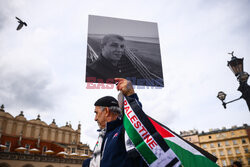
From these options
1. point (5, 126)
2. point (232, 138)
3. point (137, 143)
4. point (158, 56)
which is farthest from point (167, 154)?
point (232, 138)

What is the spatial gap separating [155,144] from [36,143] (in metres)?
35.1

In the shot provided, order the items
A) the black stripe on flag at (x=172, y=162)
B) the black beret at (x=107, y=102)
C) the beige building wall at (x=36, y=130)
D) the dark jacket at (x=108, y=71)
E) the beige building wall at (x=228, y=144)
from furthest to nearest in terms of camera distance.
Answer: the beige building wall at (x=228, y=144)
the beige building wall at (x=36, y=130)
the dark jacket at (x=108, y=71)
the black beret at (x=107, y=102)
the black stripe on flag at (x=172, y=162)

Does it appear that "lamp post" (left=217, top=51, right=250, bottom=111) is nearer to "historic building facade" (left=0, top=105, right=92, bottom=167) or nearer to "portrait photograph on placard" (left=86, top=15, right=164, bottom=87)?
"portrait photograph on placard" (left=86, top=15, right=164, bottom=87)

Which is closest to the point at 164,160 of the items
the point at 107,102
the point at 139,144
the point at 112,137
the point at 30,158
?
the point at 139,144

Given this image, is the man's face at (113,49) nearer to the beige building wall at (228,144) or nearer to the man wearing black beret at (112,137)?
the man wearing black beret at (112,137)

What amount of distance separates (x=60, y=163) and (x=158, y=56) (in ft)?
99.8

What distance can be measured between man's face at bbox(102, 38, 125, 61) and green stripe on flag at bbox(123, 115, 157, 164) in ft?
5.92

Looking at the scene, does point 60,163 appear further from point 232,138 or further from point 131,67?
point 232,138

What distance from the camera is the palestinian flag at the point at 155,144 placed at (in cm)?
121

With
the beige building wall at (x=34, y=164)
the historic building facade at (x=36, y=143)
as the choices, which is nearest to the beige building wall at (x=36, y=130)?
the historic building facade at (x=36, y=143)

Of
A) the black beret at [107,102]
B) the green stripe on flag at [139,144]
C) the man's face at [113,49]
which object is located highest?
the man's face at [113,49]

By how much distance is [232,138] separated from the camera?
45.7 meters

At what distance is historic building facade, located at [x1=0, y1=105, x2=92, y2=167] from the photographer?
2537cm

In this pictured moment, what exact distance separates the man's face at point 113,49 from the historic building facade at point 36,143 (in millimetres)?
27241
